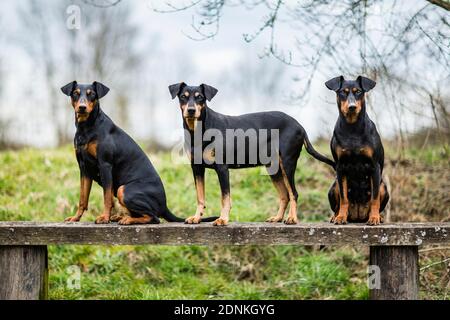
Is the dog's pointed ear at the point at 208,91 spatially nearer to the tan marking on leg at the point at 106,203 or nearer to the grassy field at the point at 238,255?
the tan marking on leg at the point at 106,203

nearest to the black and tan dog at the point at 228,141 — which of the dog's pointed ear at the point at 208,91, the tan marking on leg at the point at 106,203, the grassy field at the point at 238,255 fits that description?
the dog's pointed ear at the point at 208,91

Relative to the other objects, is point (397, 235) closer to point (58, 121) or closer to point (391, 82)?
point (391, 82)

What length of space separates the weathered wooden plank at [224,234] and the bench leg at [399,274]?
11cm

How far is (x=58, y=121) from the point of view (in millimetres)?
15953

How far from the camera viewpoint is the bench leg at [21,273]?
4.75m

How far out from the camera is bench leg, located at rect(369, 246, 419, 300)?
187 inches

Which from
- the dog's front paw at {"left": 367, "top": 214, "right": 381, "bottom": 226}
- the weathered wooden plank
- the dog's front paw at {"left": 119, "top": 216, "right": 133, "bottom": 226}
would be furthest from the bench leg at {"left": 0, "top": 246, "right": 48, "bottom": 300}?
the dog's front paw at {"left": 367, "top": 214, "right": 381, "bottom": 226}

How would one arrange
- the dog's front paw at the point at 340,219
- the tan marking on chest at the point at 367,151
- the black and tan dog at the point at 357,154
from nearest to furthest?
the black and tan dog at the point at 357,154 < the tan marking on chest at the point at 367,151 < the dog's front paw at the point at 340,219

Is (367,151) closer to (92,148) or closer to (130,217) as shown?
(130,217)

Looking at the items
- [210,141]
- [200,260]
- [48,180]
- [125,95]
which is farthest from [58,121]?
[210,141]

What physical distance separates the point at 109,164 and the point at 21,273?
1.14 m

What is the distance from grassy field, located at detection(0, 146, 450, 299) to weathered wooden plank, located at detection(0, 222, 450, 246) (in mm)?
1259

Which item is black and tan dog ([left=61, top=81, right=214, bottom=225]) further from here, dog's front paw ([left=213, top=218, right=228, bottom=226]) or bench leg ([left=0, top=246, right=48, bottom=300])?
dog's front paw ([left=213, top=218, right=228, bottom=226])
